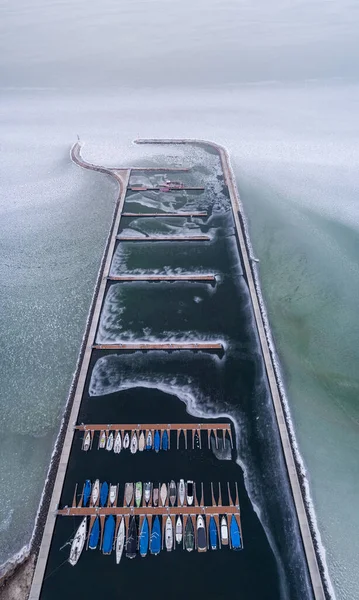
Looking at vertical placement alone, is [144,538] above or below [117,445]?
below

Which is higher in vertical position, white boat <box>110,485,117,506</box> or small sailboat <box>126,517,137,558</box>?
white boat <box>110,485,117,506</box>

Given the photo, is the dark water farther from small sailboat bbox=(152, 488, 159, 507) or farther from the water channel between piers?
small sailboat bbox=(152, 488, 159, 507)

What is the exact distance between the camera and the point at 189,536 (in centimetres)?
2498

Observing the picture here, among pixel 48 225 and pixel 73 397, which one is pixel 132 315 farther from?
pixel 48 225

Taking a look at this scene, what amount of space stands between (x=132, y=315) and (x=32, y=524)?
62.4ft

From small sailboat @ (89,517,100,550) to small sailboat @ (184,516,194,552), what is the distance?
18.0 ft

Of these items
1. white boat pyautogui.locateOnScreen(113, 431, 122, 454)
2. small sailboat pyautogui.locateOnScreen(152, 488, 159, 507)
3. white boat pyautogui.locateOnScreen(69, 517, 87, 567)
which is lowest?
white boat pyautogui.locateOnScreen(69, 517, 87, 567)

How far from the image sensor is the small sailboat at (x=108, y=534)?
24531mm

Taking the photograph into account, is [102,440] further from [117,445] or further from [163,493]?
[163,493]

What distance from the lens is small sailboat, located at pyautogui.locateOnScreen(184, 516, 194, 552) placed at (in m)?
24.6

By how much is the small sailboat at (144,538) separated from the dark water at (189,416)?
0.49 metres

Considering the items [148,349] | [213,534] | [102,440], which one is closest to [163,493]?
[213,534]

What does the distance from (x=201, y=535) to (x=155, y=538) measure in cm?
286

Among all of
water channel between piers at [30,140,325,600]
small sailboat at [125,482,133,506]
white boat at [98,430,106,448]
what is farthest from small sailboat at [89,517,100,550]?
white boat at [98,430,106,448]
